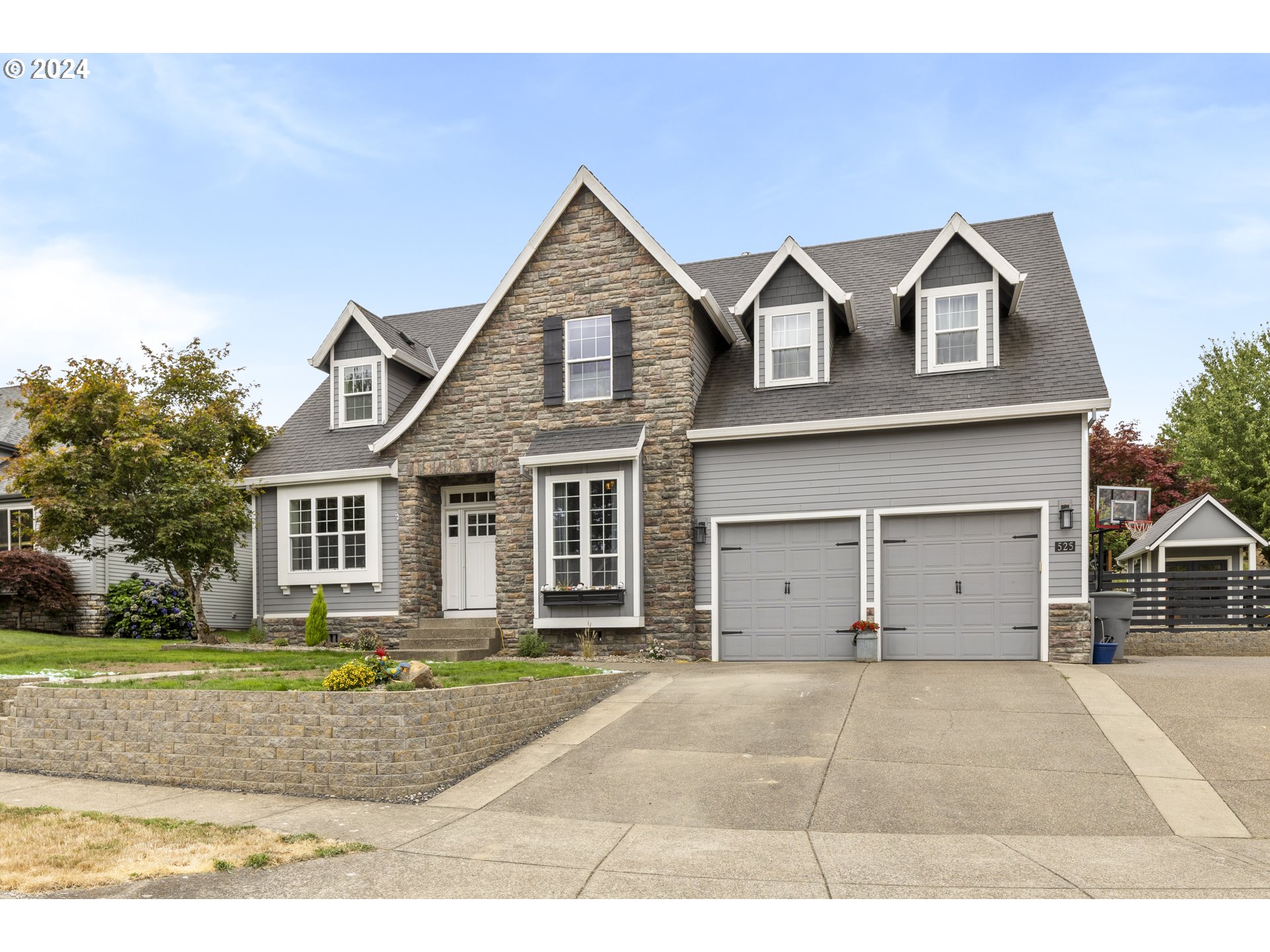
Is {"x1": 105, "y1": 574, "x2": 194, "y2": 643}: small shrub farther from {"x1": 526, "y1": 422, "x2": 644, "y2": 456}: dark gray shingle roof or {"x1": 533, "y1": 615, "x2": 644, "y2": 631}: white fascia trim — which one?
{"x1": 526, "y1": 422, "x2": 644, "y2": 456}: dark gray shingle roof

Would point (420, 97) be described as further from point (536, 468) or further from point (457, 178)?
point (536, 468)

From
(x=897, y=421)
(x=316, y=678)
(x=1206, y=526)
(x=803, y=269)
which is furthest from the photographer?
(x=1206, y=526)

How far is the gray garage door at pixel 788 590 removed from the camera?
1511 centimetres

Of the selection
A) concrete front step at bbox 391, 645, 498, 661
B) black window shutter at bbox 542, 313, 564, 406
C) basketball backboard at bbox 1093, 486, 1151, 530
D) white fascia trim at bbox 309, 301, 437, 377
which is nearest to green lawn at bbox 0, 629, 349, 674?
concrete front step at bbox 391, 645, 498, 661

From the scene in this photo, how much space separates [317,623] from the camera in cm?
1789

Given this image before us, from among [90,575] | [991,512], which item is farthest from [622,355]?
[90,575]

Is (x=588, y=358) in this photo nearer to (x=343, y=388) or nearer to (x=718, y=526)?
(x=718, y=526)

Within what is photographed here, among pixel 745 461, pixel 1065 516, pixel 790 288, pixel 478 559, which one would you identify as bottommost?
pixel 478 559

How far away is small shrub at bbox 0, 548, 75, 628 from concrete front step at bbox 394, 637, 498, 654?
1054cm

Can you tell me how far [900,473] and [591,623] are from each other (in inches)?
222

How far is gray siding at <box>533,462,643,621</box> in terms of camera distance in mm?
15508

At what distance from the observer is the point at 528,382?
1680 cm

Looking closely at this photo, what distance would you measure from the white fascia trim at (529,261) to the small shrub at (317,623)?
3.17m
